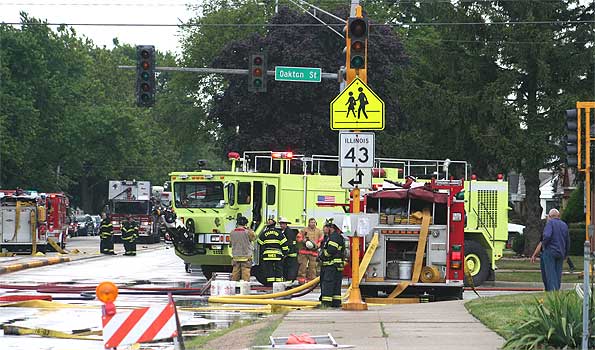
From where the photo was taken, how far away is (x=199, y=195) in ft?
94.7

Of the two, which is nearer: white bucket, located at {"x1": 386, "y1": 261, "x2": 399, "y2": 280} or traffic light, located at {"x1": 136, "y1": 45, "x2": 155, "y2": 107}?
white bucket, located at {"x1": 386, "y1": 261, "x2": 399, "y2": 280}

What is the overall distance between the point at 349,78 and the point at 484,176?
26.3m

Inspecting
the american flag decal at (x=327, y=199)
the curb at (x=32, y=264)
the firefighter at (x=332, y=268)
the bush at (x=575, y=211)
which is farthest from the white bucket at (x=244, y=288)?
the bush at (x=575, y=211)

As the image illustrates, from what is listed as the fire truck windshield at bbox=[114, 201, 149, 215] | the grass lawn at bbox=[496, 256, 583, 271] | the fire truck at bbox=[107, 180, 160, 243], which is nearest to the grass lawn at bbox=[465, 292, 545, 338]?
the grass lawn at bbox=[496, 256, 583, 271]

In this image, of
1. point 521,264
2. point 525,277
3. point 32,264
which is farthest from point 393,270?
point 32,264

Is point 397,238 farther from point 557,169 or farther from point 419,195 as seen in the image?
point 557,169

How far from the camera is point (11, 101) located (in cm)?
6481

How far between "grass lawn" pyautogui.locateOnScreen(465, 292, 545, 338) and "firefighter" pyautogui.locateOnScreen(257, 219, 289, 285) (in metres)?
6.64

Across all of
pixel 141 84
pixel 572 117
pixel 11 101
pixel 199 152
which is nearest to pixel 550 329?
pixel 572 117

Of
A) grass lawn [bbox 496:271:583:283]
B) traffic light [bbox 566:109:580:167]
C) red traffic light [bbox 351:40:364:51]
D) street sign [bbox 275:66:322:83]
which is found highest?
street sign [bbox 275:66:322:83]

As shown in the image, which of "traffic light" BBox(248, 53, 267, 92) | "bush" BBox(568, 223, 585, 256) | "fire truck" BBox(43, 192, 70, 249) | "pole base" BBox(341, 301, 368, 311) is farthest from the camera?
"fire truck" BBox(43, 192, 70, 249)

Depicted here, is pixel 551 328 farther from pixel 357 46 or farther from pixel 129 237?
pixel 129 237

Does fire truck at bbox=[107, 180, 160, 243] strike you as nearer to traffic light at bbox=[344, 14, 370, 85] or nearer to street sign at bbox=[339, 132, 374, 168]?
traffic light at bbox=[344, 14, 370, 85]

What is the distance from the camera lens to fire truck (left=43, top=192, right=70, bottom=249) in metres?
46.8
